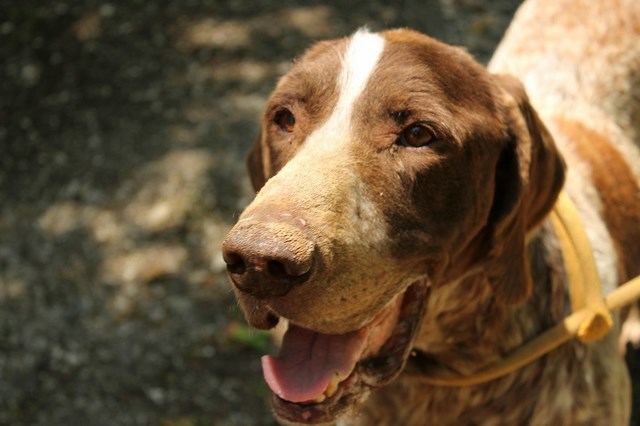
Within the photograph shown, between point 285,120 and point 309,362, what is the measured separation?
739mm

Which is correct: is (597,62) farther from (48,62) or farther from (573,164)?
(48,62)

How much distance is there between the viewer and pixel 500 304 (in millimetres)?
3014

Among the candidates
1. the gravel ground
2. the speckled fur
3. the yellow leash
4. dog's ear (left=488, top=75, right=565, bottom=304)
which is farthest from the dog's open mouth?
the gravel ground

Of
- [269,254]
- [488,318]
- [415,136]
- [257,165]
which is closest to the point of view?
[269,254]

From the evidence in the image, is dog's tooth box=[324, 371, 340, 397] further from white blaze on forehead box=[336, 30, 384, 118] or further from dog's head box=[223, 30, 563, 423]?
white blaze on forehead box=[336, 30, 384, 118]

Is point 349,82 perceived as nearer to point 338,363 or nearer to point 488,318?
point 338,363

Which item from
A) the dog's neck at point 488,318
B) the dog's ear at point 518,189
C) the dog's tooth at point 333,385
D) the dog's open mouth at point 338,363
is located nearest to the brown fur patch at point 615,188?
the dog's neck at point 488,318

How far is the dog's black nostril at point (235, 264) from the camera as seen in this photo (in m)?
2.16

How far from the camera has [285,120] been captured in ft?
9.34

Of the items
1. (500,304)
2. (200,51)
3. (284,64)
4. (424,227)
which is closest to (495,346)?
(500,304)

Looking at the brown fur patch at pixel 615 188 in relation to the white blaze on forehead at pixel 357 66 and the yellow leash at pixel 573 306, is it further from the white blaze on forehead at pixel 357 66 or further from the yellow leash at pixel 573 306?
the white blaze on forehead at pixel 357 66

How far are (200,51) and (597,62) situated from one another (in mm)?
3195

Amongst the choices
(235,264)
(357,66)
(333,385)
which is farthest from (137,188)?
(235,264)

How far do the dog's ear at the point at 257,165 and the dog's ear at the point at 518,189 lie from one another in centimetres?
85
